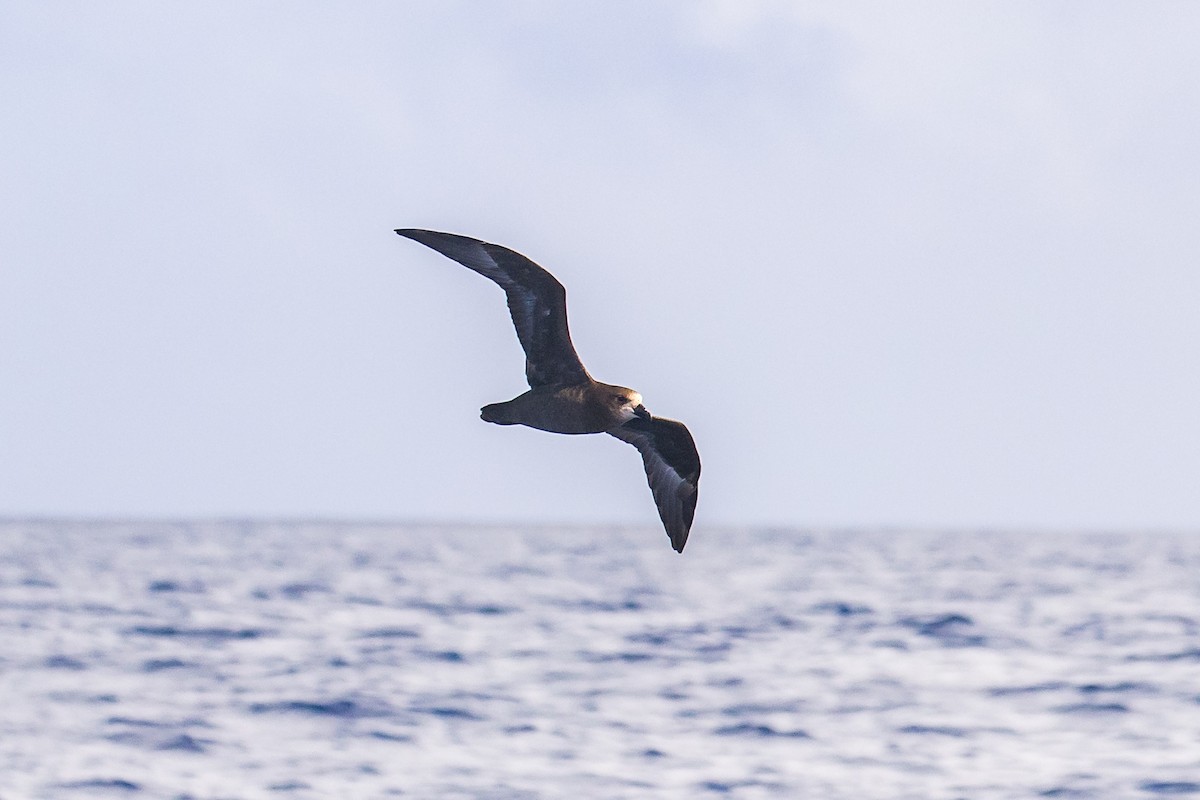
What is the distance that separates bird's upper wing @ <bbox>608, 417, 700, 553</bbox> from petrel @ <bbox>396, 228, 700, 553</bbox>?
166 millimetres

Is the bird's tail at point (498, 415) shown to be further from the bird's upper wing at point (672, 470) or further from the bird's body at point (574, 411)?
the bird's upper wing at point (672, 470)

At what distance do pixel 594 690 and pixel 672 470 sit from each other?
1757 cm

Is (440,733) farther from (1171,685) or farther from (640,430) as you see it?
(640,430)

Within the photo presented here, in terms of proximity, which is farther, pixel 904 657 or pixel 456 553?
pixel 456 553

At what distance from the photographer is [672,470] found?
10477 mm

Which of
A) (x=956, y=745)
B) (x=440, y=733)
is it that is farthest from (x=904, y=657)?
(x=440, y=733)

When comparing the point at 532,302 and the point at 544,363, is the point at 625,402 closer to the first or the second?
the point at 544,363

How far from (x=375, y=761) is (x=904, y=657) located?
1258cm

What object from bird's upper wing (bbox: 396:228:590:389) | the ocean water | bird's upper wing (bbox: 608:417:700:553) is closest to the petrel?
bird's upper wing (bbox: 396:228:590:389)

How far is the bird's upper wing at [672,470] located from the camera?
10328 mm

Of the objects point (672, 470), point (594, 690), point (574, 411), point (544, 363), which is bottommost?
point (594, 690)

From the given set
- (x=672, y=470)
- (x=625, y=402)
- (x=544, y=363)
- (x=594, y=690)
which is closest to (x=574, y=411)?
(x=625, y=402)

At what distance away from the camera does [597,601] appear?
4247 centimetres

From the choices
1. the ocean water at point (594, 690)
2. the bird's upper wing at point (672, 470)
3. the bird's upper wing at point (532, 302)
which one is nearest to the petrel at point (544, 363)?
the bird's upper wing at point (532, 302)
